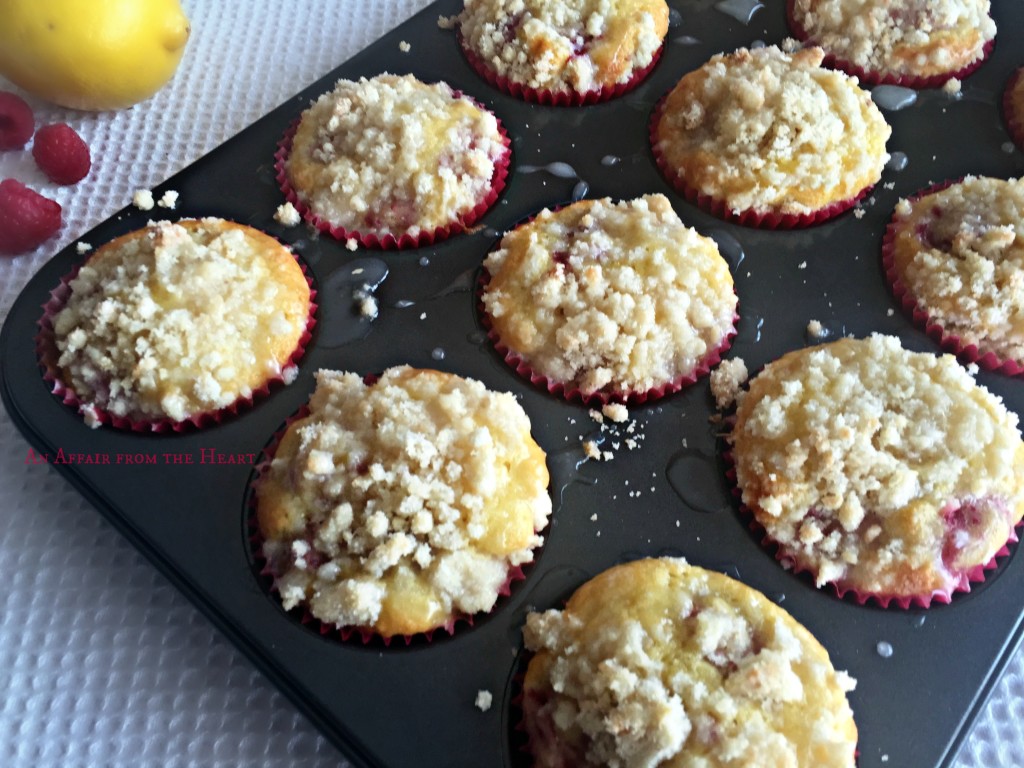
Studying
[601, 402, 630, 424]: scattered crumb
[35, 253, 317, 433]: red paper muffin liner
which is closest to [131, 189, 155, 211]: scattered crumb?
[35, 253, 317, 433]: red paper muffin liner

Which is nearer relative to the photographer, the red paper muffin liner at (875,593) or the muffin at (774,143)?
the red paper muffin liner at (875,593)

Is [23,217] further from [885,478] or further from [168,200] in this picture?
[885,478]

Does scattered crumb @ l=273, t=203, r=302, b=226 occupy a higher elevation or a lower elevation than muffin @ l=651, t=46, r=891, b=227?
higher

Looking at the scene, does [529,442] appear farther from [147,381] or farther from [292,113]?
[292,113]

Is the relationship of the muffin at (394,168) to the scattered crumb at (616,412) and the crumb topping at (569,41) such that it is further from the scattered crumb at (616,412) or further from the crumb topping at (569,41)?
the scattered crumb at (616,412)

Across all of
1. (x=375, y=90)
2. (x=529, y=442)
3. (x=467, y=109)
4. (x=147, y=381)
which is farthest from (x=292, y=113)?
(x=529, y=442)

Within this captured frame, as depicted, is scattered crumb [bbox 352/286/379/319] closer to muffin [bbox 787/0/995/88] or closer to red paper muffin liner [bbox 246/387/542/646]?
red paper muffin liner [bbox 246/387/542/646]

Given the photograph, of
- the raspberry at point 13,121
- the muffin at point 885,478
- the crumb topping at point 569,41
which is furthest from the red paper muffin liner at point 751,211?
the raspberry at point 13,121

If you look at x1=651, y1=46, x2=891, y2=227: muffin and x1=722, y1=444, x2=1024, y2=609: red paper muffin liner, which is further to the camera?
x1=651, y1=46, x2=891, y2=227: muffin
